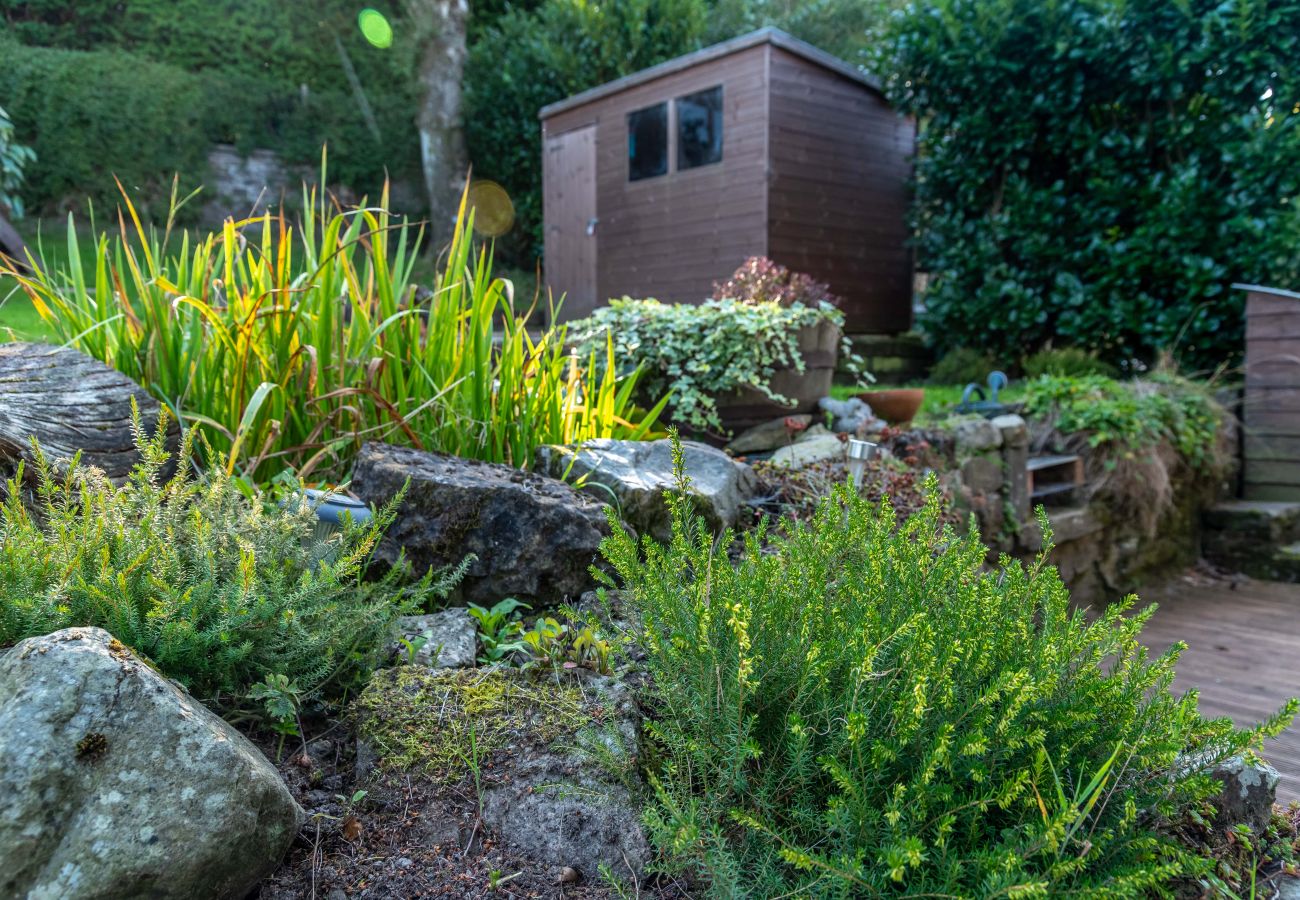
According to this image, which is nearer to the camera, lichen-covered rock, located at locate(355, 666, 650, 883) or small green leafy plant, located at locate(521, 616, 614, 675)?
lichen-covered rock, located at locate(355, 666, 650, 883)

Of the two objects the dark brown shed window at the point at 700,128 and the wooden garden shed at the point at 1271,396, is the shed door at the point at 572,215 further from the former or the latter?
the wooden garden shed at the point at 1271,396

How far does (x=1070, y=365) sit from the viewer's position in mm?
7285

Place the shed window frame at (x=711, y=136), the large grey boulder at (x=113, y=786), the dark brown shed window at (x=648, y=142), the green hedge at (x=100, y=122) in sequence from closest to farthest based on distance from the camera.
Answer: the large grey boulder at (x=113, y=786)
the shed window frame at (x=711, y=136)
the dark brown shed window at (x=648, y=142)
the green hedge at (x=100, y=122)

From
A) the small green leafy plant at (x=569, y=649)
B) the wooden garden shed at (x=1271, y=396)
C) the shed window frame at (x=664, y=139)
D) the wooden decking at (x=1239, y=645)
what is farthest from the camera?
the shed window frame at (x=664, y=139)

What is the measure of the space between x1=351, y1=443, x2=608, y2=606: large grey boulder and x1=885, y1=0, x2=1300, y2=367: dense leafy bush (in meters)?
6.56

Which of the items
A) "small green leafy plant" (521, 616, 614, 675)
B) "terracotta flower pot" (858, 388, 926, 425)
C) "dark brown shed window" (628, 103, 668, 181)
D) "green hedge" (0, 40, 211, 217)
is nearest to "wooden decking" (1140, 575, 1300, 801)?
"terracotta flower pot" (858, 388, 926, 425)

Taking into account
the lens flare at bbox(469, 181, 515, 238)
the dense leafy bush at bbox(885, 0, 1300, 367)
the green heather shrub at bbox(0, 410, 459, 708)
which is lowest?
the green heather shrub at bbox(0, 410, 459, 708)

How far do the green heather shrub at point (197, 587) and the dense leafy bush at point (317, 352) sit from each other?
0.75m

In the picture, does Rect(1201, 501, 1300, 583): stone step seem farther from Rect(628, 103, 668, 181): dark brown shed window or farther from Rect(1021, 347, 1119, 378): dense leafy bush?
Rect(628, 103, 668, 181): dark brown shed window

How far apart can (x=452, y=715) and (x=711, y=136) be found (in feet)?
28.6

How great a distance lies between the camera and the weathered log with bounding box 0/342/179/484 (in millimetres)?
2217

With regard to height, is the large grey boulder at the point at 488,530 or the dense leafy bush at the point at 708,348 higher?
the dense leafy bush at the point at 708,348

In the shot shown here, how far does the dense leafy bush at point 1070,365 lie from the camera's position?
286 inches

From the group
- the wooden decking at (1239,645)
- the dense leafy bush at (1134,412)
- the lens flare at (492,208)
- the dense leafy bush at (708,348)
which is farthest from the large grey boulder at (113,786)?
the lens flare at (492,208)
